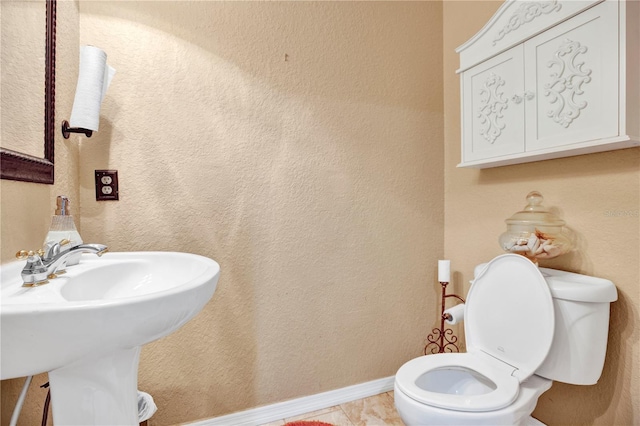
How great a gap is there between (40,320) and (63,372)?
11.4 inches

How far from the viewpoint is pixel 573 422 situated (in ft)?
4.17

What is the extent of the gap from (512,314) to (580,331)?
20 cm

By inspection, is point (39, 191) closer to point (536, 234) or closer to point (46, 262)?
point (46, 262)

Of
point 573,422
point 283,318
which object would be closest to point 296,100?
point 283,318

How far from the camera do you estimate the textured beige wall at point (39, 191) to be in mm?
789

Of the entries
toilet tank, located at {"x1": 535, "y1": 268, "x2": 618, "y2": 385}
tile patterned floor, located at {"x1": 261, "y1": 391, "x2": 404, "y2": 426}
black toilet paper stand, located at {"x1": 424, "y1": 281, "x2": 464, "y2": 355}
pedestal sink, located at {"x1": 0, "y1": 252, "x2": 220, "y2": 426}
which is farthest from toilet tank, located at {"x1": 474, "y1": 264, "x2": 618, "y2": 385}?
pedestal sink, located at {"x1": 0, "y1": 252, "x2": 220, "y2": 426}

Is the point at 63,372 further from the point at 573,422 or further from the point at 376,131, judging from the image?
the point at 573,422

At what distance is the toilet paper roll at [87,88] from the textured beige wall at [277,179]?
0.18m

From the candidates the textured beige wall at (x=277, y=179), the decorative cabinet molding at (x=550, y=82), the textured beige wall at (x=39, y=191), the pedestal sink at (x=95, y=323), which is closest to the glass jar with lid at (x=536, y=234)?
the decorative cabinet molding at (x=550, y=82)

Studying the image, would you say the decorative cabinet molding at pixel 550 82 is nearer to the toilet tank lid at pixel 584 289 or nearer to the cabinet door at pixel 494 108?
the cabinet door at pixel 494 108

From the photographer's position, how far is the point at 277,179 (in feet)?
5.00

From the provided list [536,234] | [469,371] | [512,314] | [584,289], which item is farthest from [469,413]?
[536,234]

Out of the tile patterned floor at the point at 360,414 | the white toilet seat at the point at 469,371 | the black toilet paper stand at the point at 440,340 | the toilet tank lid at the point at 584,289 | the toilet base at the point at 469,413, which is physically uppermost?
the toilet tank lid at the point at 584,289

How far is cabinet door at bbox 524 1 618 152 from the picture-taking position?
1.05 metres
